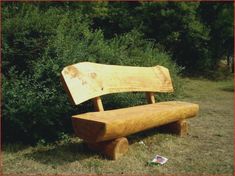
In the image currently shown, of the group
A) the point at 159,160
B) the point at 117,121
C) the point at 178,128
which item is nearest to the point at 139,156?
the point at 159,160

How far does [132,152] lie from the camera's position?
4742 millimetres

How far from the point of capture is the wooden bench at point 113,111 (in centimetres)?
408

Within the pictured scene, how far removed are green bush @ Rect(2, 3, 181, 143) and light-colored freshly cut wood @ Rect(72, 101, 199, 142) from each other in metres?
0.76

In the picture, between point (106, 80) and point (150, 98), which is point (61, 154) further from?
point (150, 98)

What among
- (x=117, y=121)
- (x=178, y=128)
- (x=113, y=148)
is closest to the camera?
(x=117, y=121)

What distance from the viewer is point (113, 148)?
437 centimetres

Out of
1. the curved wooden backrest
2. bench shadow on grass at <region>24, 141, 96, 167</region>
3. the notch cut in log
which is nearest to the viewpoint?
bench shadow on grass at <region>24, 141, 96, 167</region>

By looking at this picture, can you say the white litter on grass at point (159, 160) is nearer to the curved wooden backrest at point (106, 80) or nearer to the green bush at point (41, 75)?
the curved wooden backrest at point (106, 80)

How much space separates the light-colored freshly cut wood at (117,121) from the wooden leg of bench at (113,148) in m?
0.13

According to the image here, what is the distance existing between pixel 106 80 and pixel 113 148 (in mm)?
1118

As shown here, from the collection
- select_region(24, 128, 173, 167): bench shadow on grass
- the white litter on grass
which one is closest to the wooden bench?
select_region(24, 128, 173, 167): bench shadow on grass

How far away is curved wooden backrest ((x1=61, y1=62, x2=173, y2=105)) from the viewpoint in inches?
175

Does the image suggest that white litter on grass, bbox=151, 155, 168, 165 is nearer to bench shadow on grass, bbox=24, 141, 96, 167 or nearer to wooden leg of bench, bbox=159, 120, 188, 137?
bench shadow on grass, bbox=24, 141, 96, 167

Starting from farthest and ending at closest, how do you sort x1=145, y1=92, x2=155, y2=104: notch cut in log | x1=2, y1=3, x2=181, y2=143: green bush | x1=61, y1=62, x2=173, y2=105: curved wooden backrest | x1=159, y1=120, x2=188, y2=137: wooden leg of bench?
x1=145, y1=92, x2=155, y2=104: notch cut in log < x1=159, y1=120, x2=188, y2=137: wooden leg of bench < x1=2, y1=3, x2=181, y2=143: green bush < x1=61, y1=62, x2=173, y2=105: curved wooden backrest
